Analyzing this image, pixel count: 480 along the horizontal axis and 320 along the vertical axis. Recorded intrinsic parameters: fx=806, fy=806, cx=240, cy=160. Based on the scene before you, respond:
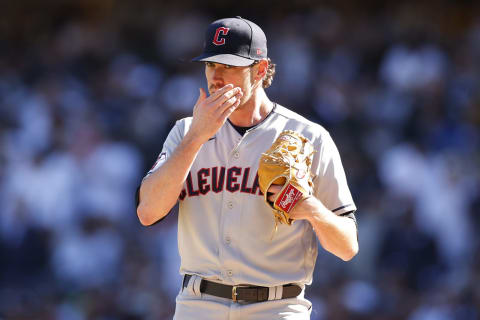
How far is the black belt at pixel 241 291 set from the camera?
3160 millimetres

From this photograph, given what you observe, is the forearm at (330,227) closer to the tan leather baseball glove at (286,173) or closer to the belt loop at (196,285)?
the tan leather baseball glove at (286,173)

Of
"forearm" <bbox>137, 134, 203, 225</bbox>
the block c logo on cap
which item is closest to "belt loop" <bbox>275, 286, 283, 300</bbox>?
"forearm" <bbox>137, 134, 203, 225</bbox>

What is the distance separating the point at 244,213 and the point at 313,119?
15.3 ft

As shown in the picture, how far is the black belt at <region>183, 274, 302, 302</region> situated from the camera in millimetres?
3160

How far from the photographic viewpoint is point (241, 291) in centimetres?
316

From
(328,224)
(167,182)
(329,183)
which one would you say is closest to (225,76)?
(167,182)

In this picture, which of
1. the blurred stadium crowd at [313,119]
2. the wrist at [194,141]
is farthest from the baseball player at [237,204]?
the blurred stadium crowd at [313,119]

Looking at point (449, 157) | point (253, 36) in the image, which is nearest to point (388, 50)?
point (449, 157)

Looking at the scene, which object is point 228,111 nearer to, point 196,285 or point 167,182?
point 167,182

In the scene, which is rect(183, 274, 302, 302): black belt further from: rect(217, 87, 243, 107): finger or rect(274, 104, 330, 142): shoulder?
rect(217, 87, 243, 107): finger

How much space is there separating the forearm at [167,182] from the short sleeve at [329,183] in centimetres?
52

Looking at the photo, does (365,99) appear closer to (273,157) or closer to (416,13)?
(416,13)

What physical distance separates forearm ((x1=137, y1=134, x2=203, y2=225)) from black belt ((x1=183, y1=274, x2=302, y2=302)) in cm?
34

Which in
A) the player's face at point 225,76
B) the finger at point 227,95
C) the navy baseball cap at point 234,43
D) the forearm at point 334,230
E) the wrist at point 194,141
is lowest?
the forearm at point 334,230
